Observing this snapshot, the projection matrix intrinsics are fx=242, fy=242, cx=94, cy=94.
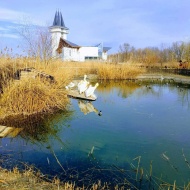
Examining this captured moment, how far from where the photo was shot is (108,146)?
4.88 metres

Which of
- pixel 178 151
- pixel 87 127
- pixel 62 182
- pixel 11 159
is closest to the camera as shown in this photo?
pixel 62 182

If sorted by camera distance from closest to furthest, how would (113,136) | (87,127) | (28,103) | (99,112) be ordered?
(113,136)
(87,127)
(28,103)
(99,112)

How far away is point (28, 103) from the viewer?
22.9 feet

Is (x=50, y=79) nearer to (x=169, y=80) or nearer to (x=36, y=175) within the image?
(x=36, y=175)

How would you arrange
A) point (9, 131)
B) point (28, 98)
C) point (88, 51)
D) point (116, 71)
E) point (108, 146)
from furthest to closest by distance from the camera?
point (88, 51) → point (116, 71) → point (28, 98) → point (9, 131) → point (108, 146)

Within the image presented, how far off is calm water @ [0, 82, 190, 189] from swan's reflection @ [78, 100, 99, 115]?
14cm

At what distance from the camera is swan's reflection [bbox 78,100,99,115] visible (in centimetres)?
792

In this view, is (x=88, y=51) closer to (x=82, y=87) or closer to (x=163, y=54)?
(x=163, y=54)

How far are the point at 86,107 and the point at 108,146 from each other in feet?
12.2

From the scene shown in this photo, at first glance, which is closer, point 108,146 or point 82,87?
point 108,146

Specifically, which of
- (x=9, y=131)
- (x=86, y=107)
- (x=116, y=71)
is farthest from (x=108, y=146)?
(x=116, y=71)

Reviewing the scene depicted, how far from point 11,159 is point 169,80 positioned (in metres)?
15.8

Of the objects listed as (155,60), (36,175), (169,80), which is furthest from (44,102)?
(155,60)

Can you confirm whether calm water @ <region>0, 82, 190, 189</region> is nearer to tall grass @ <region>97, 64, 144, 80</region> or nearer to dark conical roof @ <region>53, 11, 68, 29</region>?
tall grass @ <region>97, 64, 144, 80</region>
